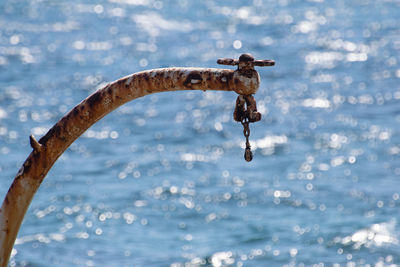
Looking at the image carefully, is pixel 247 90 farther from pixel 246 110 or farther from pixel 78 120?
pixel 78 120

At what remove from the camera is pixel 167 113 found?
1080 inches

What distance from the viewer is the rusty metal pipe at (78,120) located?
606 cm

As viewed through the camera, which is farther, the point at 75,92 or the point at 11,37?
the point at 11,37

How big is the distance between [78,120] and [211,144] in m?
18.6

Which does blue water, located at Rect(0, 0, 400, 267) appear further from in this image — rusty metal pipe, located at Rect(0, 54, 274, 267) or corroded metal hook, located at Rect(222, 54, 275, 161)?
corroded metal hook, located at Rect(222, 54, 275, 161)

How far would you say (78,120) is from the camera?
256 inches

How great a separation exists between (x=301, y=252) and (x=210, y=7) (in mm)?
23035

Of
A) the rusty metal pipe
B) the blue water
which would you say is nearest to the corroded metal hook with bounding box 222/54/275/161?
the rusty metal pipe

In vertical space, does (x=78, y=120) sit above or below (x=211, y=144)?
below

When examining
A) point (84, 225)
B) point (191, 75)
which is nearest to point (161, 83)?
point (191, 75)

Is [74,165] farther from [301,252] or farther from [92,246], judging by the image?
[301,252]

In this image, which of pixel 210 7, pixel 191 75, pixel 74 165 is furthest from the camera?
pixel 210 7

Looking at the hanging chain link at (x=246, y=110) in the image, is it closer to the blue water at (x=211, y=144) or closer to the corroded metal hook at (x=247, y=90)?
the corroded metal hook at (x=247, y=90)

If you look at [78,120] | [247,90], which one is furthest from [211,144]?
[247,90]
